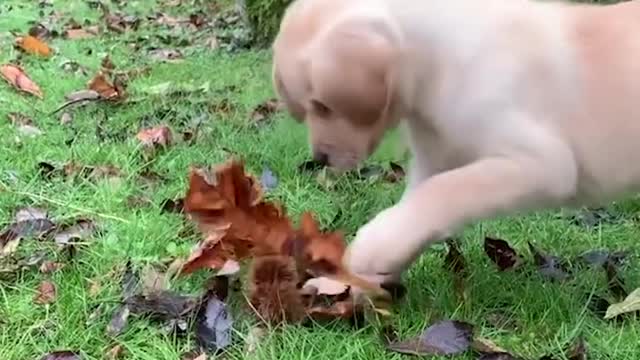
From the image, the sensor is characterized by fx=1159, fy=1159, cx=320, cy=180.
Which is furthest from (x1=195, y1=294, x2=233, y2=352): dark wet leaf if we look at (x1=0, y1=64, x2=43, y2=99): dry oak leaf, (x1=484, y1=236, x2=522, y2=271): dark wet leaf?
(x1=0, y1=64, x2=43, y2=99): dry oak leaf

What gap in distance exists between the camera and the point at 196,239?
286 cm

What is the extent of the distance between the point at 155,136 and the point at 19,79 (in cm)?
151

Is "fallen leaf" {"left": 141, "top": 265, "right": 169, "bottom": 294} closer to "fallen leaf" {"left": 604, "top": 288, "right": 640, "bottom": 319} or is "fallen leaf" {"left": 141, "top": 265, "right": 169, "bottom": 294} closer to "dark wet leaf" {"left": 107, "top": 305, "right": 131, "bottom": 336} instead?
"dark wet leaf" {"left": 107, "top": 305, "right": 131, "bottom": 336}

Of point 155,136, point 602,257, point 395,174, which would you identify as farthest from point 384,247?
Answer: point 155,136

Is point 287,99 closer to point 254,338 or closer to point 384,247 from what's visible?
point 384,247

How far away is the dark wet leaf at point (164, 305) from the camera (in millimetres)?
2385

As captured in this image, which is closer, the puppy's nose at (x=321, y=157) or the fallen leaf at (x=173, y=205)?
the puppy's nose at (x=321, y=157)

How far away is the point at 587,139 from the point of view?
2520 mm

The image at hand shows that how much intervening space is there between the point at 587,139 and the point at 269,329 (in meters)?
0.81

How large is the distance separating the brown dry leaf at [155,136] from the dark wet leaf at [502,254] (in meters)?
1.47

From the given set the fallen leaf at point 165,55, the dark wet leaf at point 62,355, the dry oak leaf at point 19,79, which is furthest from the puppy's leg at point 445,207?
the fallen leaf at point 165,55

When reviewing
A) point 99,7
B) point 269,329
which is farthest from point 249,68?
point 269,329

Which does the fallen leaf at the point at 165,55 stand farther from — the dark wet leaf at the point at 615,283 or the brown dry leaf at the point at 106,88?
the dark wet leaf at the point at 615,283

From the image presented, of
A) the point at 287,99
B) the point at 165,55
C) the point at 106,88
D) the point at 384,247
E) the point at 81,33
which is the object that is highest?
the point at 287,99
